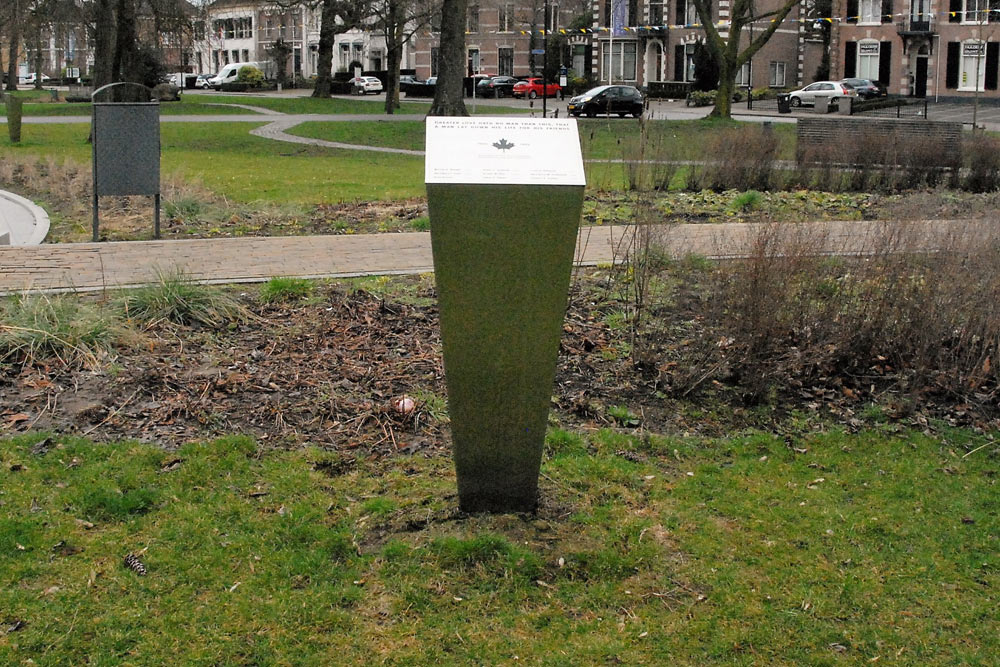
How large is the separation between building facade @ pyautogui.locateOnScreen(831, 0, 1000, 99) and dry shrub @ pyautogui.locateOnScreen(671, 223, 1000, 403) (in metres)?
56.0

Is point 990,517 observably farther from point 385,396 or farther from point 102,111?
point 102,111

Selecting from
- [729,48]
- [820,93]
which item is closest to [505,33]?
[820,93]

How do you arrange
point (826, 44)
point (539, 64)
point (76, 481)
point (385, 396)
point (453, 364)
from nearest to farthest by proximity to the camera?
point (453, 364), point (76, 481), point (385, 396), point (826, 44), point (539, 64)

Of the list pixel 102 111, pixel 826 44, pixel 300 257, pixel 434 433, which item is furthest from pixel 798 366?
pixel 826 44

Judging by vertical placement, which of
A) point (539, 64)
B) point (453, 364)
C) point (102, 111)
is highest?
point (539, 64)

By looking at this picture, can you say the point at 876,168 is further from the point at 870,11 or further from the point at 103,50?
the point at 870,11

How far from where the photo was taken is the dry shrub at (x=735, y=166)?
559 inches

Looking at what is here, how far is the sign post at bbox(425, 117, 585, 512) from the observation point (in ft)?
13.4

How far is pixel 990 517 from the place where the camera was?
4820 millimetres

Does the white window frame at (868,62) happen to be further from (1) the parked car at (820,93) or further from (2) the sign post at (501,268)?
(2) the sign post at (501,268)

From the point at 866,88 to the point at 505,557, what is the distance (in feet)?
185

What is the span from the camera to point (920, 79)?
62438mm

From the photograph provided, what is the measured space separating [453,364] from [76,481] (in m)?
1.85

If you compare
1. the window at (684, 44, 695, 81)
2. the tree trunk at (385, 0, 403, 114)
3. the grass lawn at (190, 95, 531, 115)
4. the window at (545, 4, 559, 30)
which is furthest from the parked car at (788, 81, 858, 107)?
the window at (545, 4, 559, 30)
